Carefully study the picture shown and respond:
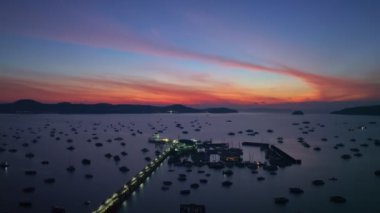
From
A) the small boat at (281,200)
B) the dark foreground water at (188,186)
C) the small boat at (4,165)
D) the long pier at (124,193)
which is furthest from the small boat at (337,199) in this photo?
the small boat at (4,165)

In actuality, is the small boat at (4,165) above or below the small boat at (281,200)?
above

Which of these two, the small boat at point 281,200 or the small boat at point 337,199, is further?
the small boat at point 337,199

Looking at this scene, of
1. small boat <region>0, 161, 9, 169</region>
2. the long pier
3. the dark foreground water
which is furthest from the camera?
small boat <region>0, 161, 9, 169</region>

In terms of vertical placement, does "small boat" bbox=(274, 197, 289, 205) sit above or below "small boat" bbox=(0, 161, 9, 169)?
below

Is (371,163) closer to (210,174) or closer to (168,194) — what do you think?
(210,174)

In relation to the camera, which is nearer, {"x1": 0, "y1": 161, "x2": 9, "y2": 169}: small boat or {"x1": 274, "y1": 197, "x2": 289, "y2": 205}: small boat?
{"x1": 274, "y1": 197, "x2": 289, "y2": 205}: small boat

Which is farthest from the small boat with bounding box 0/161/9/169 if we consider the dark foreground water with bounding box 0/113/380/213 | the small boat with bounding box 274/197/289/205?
the small boat with bounding box 274/197/289/205

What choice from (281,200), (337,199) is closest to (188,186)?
(281,200)

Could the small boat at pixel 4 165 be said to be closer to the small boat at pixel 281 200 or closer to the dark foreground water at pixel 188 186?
the dark foreground water at pixel 188 186

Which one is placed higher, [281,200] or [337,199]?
[337,199]

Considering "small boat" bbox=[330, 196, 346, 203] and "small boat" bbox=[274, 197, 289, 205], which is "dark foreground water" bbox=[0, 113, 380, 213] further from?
"small boat" bbox=[274, 197, 289, 205]

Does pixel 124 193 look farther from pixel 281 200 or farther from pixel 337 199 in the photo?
pixel 337 199

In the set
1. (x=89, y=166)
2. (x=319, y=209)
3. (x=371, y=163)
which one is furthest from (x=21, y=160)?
(x=371, y=163)
